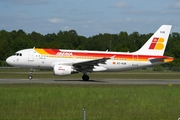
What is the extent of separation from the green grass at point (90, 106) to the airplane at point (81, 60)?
52.4ft

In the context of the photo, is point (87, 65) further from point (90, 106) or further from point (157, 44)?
point (90, 106)

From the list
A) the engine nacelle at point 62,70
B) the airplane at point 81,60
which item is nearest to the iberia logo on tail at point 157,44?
the airplane at point 81,60

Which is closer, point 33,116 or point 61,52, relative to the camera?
point 33,116

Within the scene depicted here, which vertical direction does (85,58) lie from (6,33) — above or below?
below

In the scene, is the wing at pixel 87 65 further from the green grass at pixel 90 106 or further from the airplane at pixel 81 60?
the green grass at pixel 90 106

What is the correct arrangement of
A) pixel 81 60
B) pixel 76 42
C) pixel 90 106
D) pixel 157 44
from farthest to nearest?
pixel 76 42 → pixel 157 44 → pixel 81 60 → pixel 90 106

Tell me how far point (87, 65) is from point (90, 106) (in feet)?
73.8

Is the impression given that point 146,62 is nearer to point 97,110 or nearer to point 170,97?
point 170,97

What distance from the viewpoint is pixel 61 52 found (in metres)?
45.2

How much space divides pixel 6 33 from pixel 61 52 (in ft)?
389

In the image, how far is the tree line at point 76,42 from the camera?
11653 cm

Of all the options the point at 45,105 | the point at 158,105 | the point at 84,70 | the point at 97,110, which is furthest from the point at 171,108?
the point at 84,70

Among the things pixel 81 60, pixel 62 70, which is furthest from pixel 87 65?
pixel 62 70

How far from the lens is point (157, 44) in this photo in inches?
1917
